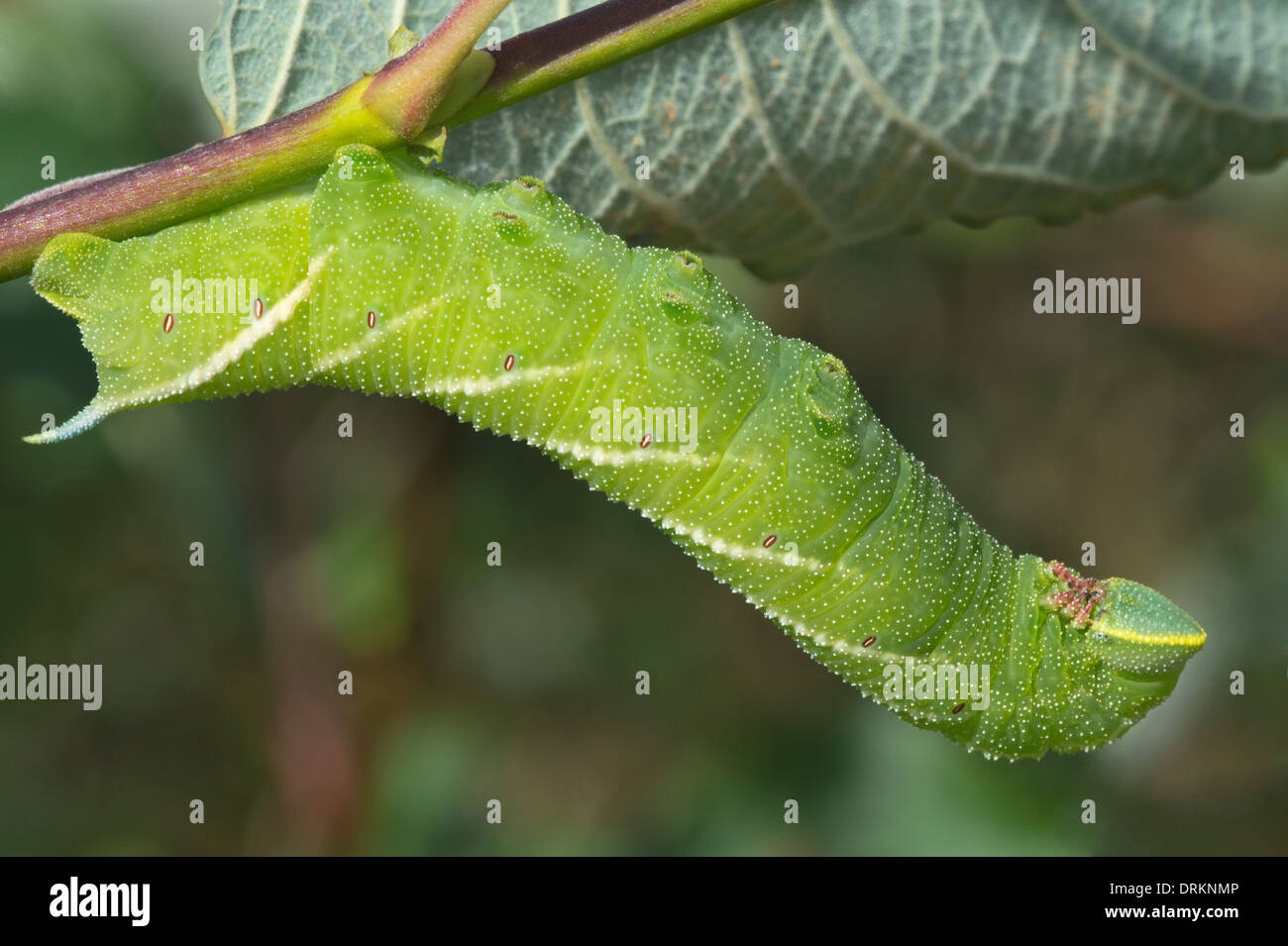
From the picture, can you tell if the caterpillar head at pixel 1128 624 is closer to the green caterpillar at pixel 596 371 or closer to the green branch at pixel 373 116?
the green caterpillar at pixel 596 371

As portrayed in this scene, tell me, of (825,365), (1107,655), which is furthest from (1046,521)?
(825,365)

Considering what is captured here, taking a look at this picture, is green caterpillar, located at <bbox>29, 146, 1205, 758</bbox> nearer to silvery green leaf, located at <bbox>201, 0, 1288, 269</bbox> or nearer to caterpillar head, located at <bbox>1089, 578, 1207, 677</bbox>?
caterpillar head, located at <bbox>1089, 578, 1207, 677</bbox>

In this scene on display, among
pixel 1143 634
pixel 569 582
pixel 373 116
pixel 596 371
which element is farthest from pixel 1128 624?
pixel 569 582

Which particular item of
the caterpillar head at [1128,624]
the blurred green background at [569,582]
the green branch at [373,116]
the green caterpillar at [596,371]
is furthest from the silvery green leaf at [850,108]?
the blurred green background at [569,582]

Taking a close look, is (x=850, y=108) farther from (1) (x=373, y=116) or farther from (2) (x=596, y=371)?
(1) (x=373, y=116)
